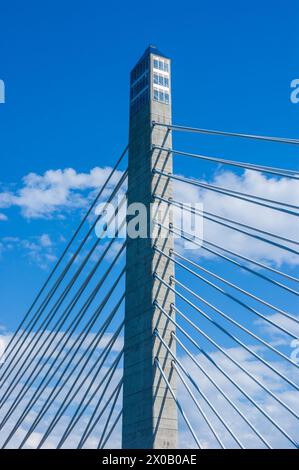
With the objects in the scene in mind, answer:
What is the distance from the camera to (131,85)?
117 ft

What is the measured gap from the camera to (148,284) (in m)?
30.0

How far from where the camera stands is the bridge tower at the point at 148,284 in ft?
93.6

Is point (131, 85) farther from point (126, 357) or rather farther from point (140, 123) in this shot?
point (126, 357)

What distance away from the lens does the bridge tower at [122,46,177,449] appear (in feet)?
93.6

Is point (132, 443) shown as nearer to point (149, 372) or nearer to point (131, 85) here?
point (149, 372)

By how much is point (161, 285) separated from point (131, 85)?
11.4m

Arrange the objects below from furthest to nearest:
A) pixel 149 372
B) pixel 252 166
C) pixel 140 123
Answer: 1. pixel 140 123
2. pixel 149 372
3. pixel 252 166

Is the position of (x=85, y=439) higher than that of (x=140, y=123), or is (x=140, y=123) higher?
(x=140, y=123)

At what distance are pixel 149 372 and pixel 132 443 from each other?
3.06m

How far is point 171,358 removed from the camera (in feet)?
95.7

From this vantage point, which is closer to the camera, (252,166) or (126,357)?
(252,166)
